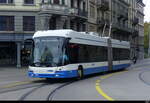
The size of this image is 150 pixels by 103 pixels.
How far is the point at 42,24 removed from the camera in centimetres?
4019

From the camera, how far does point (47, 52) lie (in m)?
18.5

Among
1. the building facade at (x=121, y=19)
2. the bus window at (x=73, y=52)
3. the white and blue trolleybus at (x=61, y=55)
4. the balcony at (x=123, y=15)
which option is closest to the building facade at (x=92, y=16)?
the building facade at (x=121, y=19)

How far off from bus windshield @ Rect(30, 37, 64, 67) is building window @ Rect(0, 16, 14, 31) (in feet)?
72.8

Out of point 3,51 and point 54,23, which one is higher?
point 54,23

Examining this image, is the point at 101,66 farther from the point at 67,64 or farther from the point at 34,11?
the point at 34,11

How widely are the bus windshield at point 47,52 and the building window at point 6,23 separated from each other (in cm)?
2218

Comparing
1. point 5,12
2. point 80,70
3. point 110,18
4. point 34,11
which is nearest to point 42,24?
point 34,11

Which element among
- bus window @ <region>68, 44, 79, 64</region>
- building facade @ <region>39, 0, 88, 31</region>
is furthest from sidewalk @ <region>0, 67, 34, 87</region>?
building facade @ <region>39, 0, 88, 31</region>

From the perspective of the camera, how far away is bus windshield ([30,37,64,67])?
18.4 metres

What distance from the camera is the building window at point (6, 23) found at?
1590 inches

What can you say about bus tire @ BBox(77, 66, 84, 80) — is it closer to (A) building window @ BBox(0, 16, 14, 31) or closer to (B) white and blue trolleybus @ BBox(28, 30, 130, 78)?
(B) white and blue trolleybus @ BBox(28, 30, 130, 78)

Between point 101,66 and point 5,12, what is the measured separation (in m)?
19.0

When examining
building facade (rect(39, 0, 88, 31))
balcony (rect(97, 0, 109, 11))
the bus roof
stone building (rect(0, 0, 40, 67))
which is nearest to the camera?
the bus roof

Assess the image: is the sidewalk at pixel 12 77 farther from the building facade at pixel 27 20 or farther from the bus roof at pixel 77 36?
the building facade at pixel 27 20
